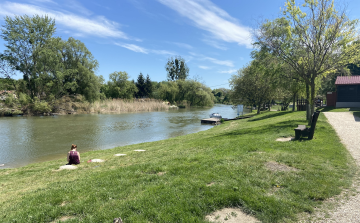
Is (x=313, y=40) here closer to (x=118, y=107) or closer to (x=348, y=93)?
(x=348, y=93)

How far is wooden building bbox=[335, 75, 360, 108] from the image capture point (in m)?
28.5

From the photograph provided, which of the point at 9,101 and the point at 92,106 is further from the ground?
the point at 9,101

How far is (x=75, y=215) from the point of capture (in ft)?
13.0

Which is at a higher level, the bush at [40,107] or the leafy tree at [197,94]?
the leafy tree at [197,94]

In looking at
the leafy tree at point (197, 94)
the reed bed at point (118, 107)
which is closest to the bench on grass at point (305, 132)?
the reed bed at point (118, 107)

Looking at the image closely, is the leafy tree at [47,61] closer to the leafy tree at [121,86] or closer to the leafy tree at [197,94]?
the leafy tree at [121,86]

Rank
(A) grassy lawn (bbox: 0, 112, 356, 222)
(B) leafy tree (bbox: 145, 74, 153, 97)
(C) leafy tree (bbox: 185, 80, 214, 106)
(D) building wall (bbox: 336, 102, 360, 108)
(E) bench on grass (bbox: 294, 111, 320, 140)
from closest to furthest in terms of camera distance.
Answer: (A) grassy lawn (bbox: 0, 112, 356, 222) → (E) bench on grass (bbox: 294, 111, 320, 140) → (D) building wall (bbox: 336, 102, 360, 108) → (C) leafy tree (bbox: 185, 80, 214, 106) → (B) leafy tree (bbox: 145, 74, 153, 97)

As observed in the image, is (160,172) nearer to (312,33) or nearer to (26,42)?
(312,33)

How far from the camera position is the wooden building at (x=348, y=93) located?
93.6 ft

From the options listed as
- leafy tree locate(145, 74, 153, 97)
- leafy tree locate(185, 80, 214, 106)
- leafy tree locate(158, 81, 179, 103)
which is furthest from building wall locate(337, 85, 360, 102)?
leafy tree locate(145, 74, 153, 97)

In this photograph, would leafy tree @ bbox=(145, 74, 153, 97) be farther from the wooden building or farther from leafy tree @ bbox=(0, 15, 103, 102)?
the wooden building

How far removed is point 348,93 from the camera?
94.8 ft

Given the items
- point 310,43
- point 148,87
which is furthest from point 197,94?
point 310,43

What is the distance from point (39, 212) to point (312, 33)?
51.9ft
